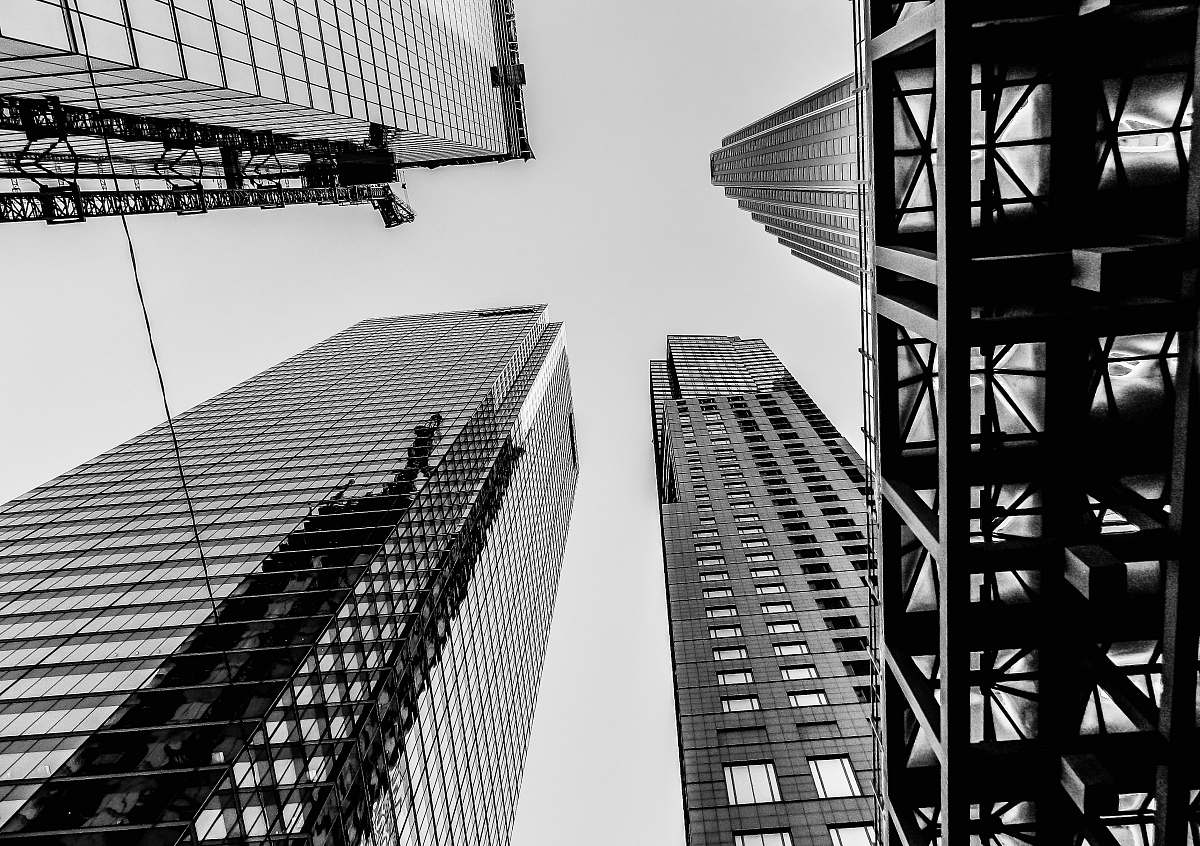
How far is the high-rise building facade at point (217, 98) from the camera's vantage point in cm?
1764

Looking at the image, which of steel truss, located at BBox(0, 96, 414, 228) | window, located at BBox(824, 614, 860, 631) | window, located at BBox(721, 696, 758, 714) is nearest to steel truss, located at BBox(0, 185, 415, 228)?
steel truss, located at BBox(0, 96, 414, 228)

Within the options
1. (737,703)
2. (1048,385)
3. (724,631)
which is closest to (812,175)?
(724,631)

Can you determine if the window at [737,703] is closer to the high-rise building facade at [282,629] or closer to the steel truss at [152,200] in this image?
the high-rise building facade at [282,629]

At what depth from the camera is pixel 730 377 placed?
469 ft

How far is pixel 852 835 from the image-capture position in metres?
33.0

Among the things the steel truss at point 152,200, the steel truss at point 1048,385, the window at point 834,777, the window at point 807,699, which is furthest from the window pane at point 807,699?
the steel truss at point 152,200

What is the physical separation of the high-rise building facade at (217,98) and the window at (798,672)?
128 ft

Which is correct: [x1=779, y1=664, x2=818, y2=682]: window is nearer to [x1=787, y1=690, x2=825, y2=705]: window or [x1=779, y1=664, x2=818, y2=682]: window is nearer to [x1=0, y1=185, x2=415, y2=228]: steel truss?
[x1=787, y1=690, x2=825, y2=705]: window

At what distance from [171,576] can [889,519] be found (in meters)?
31.8

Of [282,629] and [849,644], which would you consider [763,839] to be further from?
A: [282,629]

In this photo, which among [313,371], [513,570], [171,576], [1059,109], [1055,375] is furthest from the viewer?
[313,371]

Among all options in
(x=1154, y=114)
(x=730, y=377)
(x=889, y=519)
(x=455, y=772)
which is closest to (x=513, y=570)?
(x=455, y=772)

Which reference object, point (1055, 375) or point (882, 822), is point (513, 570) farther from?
point (1055, 375)

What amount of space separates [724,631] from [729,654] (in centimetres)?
242
